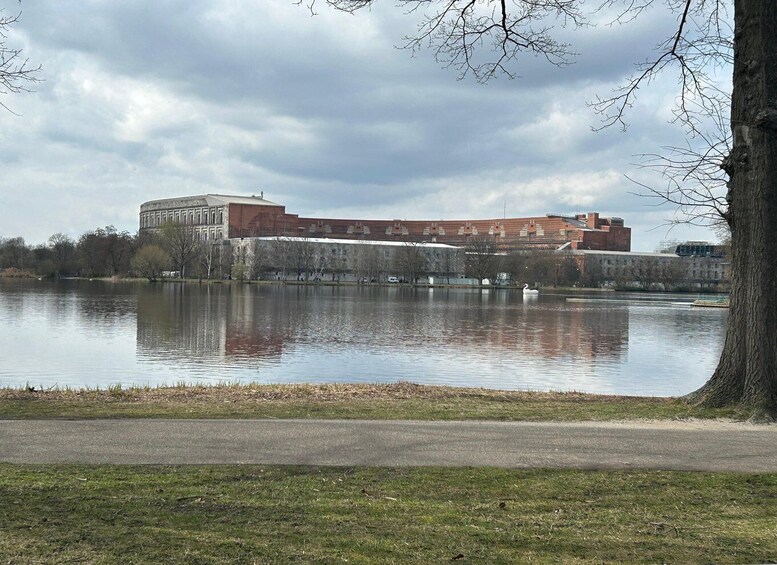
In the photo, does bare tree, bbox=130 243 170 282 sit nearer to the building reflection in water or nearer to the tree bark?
the building reflection in water

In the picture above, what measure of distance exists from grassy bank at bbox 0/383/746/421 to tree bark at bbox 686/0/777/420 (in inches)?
36.2

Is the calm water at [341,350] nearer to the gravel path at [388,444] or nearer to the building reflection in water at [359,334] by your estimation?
the building reflection in water at [359,334]

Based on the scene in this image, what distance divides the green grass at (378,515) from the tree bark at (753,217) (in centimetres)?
521

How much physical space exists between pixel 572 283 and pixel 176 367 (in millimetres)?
162651

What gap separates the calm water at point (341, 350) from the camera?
81.9 feet

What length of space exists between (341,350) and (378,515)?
26628 mm

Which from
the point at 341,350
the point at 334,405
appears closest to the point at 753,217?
the point at 334,405

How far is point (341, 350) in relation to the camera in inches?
1314

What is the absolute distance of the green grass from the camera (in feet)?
19.3

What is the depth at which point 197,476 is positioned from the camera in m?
8.07

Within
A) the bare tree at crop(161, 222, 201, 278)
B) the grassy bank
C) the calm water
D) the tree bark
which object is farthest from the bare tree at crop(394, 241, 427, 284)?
the tree bark

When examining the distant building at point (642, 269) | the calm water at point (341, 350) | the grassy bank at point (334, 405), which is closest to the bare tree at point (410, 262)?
the distant building at point (642, 269)

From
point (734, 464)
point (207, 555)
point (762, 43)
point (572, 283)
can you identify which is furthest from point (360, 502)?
point (572, 283)

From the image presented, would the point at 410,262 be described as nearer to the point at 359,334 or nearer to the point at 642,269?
the point at 642,269
